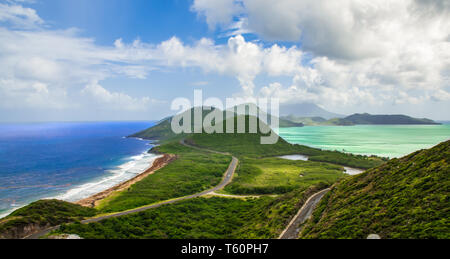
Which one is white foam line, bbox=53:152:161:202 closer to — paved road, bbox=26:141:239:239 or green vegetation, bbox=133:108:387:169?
paved road, bbox=26:141:239:239

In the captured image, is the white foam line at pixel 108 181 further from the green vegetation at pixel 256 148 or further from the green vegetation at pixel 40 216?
the green vegetation at pixel 256 148

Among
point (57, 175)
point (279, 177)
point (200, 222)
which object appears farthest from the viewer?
point (57, 175)

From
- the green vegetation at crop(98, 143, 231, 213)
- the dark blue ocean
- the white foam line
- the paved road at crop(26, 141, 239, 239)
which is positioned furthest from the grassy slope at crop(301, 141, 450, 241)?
the dark blue ocean

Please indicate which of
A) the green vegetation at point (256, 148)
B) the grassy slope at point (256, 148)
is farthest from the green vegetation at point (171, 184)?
the green vegetation at point (256, 148)

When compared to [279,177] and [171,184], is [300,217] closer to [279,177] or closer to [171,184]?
[171,184]

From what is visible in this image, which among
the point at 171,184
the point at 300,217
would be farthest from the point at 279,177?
the point at 300,217

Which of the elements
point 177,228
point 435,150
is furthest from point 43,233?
point 435,150
